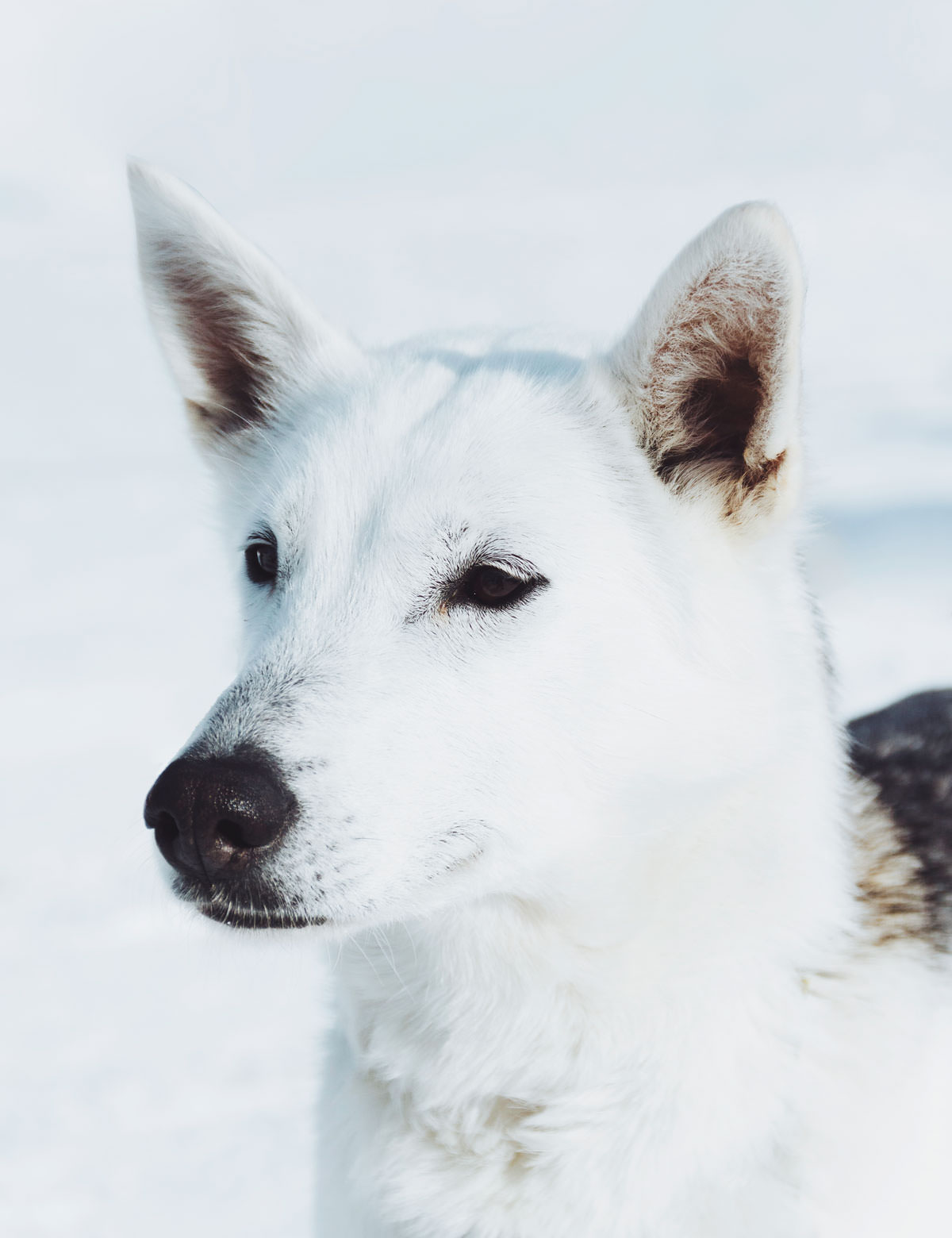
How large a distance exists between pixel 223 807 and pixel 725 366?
108 centimetres

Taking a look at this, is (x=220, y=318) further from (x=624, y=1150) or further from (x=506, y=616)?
(x=624, y=1150)

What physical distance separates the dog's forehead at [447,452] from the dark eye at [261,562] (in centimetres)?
8

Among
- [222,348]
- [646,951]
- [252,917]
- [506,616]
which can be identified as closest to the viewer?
[252,917]

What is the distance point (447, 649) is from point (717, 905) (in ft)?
2.11

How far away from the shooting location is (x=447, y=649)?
1878mm

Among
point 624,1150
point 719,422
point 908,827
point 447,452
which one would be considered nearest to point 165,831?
point 447,452

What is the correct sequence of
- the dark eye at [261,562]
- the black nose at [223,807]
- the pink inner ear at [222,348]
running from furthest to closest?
the pink inner ear at [222,348]
the dark eye at [261,562]
the black nose at [223,807]

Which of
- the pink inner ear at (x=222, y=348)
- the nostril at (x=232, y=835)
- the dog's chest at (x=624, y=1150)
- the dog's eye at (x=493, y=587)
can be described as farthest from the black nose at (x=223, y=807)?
the pink inner ear at (x=222, y=348)

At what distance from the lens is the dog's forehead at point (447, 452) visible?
1.94 m

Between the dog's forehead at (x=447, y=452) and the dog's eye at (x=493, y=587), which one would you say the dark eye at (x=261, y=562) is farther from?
the dog's eye at (x=493, y=587)

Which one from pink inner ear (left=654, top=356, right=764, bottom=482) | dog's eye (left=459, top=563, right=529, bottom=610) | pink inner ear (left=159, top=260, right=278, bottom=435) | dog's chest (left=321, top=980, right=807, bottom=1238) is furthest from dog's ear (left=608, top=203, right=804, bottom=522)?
dog's chest (left=321, top=980, right=807, bottom=1238)

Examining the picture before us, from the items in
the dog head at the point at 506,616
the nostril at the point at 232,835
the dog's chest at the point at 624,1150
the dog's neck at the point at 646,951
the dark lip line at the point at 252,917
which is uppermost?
the dog head at the point at 506,616

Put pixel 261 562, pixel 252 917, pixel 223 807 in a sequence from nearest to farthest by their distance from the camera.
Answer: pixel 223 807
pixel 252 917
pixel 261 562

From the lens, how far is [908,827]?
239 cm
